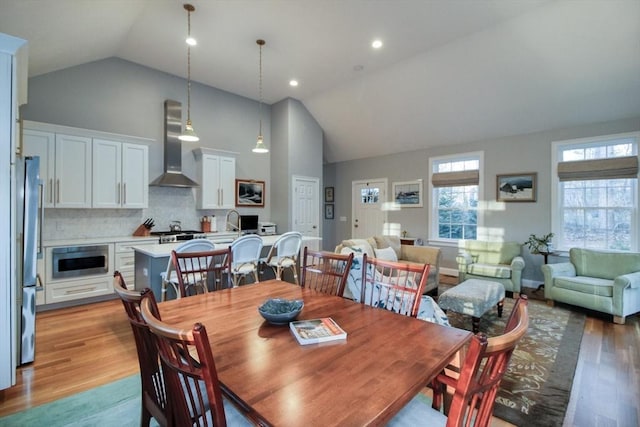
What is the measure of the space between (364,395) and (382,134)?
6397mm

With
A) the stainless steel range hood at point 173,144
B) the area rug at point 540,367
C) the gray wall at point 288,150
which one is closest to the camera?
the area rug at point 540,367

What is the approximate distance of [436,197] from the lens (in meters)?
6.45

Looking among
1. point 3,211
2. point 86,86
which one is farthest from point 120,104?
point 3,211

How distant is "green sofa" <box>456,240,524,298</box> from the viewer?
14.6 ft

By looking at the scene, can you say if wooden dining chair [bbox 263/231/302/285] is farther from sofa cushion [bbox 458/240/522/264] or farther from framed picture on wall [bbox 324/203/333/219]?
framed picture on wall [bbox 324/203/333/219]

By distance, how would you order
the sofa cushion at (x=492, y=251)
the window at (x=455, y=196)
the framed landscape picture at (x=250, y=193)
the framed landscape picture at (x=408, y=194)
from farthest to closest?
the framed landscape picture at (x=408, y=194), the framed landscape picture at (x=250, y=193), the window at (x=455, y=196), the sofa cushion at (x=492, y=251)

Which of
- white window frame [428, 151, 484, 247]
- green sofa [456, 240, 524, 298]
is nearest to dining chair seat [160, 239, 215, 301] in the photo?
green sofa [456, 240, 524, 298]

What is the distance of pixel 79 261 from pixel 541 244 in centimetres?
694

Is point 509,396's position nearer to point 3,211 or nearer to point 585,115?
point 3,211

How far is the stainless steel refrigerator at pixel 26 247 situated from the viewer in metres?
2.39

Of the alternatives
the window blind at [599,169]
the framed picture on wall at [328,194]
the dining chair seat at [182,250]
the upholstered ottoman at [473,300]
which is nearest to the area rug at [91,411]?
the dining chair seat at [182,250]

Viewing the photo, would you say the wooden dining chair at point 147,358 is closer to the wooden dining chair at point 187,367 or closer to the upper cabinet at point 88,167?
the wooden dining chair at point 187,367

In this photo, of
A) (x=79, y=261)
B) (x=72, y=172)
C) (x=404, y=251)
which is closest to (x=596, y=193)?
(x=404, y=251)

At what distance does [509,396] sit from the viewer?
216 centimetres
